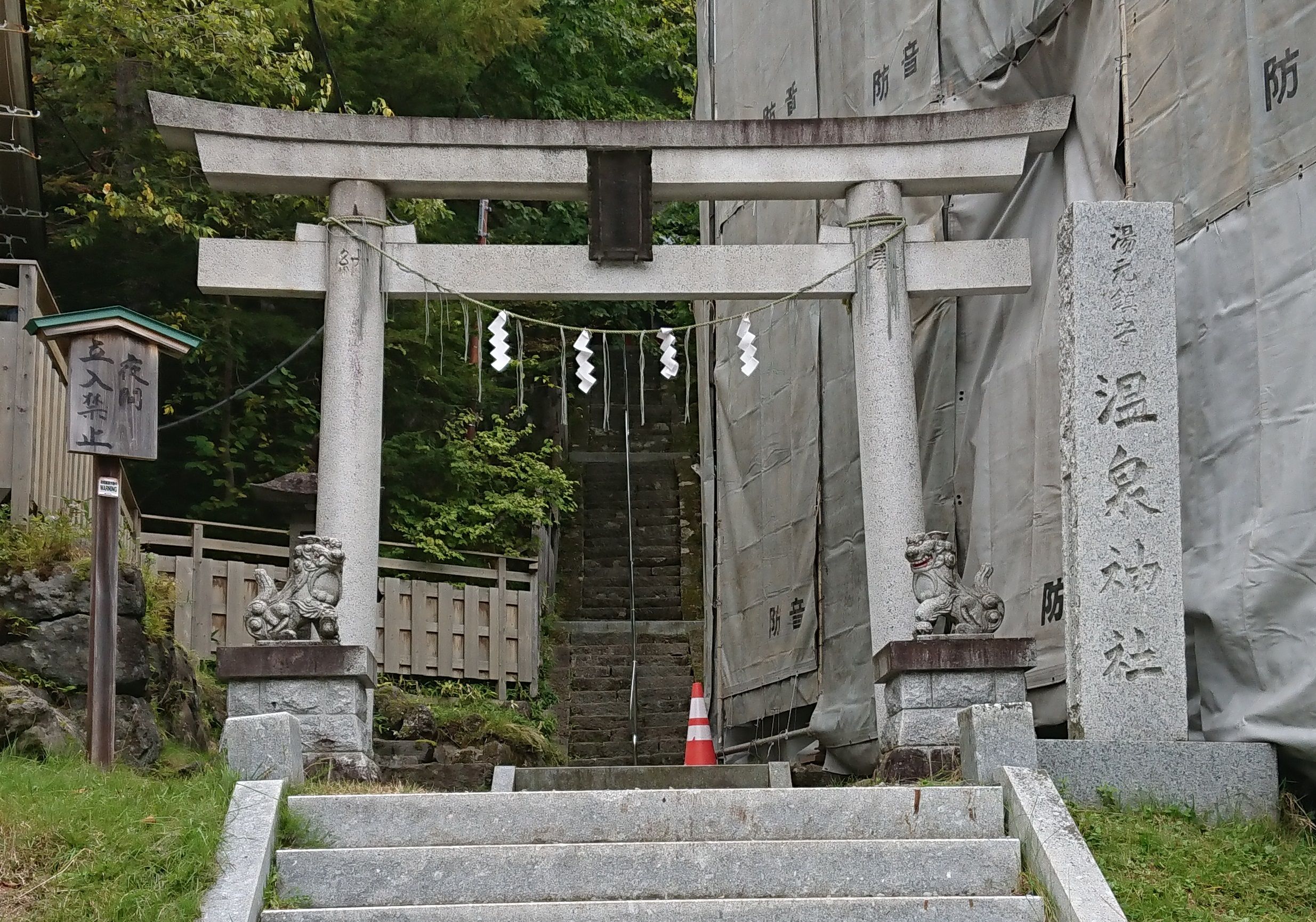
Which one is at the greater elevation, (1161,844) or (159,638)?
(159,638)

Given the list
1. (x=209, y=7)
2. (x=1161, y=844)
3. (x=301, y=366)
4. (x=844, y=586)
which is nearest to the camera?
(x=1161, y=844)

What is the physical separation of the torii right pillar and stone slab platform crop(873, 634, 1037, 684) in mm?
1134

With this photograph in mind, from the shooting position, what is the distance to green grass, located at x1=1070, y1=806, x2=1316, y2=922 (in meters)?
6.70

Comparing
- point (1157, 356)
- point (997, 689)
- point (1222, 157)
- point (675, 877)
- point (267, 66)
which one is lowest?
point (675, 877)

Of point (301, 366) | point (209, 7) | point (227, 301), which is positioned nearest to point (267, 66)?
point (209, 7)

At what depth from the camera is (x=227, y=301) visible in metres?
17.5

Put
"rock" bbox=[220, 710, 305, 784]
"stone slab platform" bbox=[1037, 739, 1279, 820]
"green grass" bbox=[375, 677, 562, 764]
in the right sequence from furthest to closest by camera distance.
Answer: "green grass" bbox=[375, 677, 562, 764]
"stone slab platform" bbox=[1037, 739, 1279, 820]
"rock" bbox=[220, 710, 305, 784]

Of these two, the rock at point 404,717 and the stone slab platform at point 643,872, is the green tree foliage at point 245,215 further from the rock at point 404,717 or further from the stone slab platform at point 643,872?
the stone slab platform at point 643,872

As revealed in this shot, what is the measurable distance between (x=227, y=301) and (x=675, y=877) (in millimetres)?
12394

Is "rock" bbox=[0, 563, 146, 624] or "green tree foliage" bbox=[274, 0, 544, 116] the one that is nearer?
"rock" bbox=[0, 563, 146, 624]

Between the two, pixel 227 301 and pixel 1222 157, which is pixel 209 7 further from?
Result: pixel 1222 157

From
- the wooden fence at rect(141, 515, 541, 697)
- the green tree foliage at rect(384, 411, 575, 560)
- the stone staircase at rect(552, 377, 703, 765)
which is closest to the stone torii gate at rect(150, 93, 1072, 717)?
the wooden fence at rect(141, 515, 541, 697)

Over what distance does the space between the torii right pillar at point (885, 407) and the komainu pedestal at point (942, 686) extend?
114 cm

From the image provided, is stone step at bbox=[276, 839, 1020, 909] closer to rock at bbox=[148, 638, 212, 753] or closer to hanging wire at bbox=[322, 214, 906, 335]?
hanging wire at bbox=[322, 214, 906, 335]
